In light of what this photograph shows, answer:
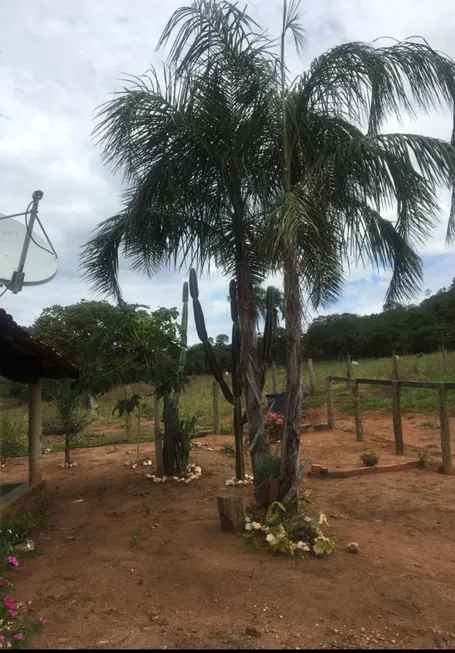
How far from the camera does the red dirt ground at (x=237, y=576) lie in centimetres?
335

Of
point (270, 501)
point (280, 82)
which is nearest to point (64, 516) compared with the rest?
point (270, 501)

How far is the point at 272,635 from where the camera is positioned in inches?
130

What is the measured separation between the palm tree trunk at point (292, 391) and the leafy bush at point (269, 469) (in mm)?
127

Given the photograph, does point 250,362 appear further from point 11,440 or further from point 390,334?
point 390,334

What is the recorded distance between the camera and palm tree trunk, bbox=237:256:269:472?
20.1ft

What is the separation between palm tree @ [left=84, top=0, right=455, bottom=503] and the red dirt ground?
1.02 metres

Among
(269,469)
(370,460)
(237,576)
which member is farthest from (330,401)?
(237,576)

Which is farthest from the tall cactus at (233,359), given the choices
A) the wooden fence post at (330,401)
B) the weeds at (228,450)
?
the wooden fence post at (330,401)

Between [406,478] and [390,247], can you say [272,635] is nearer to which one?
[390,247]

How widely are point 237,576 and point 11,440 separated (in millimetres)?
9722

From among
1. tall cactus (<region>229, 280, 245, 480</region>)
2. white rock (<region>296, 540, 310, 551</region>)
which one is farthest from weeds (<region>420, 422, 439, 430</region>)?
white rock (<region>296, 540, 310, 551</region>)

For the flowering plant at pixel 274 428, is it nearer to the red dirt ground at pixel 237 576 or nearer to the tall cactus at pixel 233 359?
the red dirt ground at pixel 237 576

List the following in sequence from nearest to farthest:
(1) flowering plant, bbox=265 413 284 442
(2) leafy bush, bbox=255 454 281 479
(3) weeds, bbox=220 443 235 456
Answer: (2) leafy bush, bbox=255 454 281 479, (3) weeds, bbox=220 443 235 456, (1) flowering plant, bbox=265 413 284 442

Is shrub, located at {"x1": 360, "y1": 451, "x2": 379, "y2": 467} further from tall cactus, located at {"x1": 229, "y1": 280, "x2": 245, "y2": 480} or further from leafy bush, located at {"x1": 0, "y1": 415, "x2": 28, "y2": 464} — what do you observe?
leafy bush, located at {"x1": 0, "y1": 415, "x2": 28, "y2": 464}
